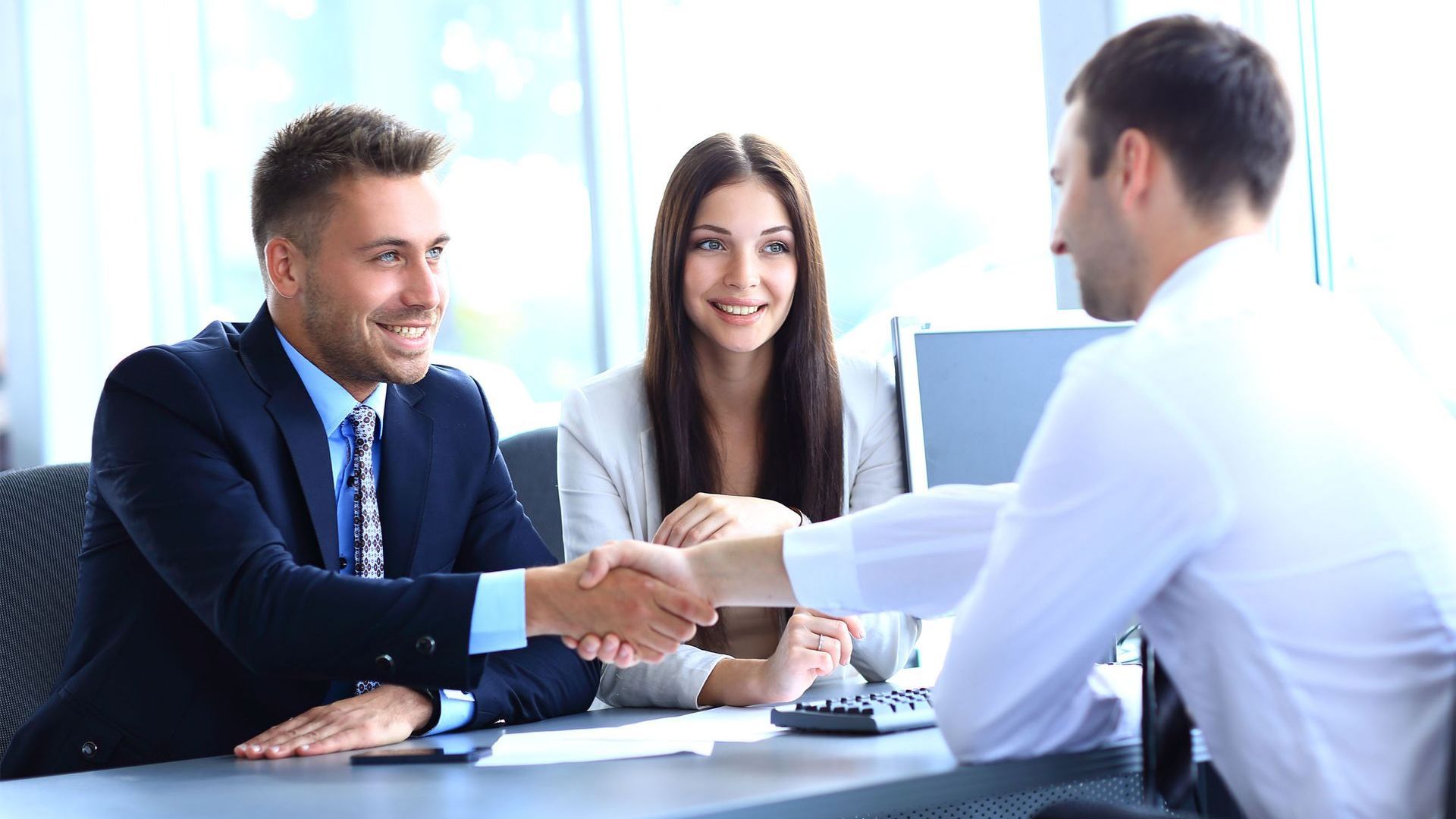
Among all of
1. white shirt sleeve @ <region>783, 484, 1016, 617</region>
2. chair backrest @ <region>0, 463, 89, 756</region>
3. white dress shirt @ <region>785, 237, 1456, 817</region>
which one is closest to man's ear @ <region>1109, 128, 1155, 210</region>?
white dress shirt @ <region>785, 237, 1456, 817</region>

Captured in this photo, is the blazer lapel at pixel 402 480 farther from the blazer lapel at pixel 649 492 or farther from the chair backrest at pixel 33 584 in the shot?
the chair backrest at pixel 33 584

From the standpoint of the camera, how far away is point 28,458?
4.43 meters

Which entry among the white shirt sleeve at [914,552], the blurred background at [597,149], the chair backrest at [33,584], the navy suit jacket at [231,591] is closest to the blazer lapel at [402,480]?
the navy suit jacket at [231,591]

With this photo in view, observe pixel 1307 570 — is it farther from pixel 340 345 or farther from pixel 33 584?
pixel 33 584

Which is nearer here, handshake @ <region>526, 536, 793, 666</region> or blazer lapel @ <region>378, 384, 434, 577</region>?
handshake @ <region>526, 536, 793, 666</region>

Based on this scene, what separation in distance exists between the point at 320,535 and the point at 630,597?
1.50ft

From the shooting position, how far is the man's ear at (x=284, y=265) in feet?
6.77

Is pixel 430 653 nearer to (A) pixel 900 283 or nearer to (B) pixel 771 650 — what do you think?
(B) pixel 771 650

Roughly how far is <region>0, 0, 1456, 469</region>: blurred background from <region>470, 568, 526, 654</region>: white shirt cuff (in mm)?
1112

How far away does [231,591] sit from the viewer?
5.52 ft

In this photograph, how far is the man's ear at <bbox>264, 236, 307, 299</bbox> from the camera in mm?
2062

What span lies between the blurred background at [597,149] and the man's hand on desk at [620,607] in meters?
1.03

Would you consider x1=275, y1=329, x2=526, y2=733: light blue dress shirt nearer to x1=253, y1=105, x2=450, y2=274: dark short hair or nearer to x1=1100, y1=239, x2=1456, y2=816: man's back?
x1=253, y1=105, x2=450, y2=274: dark short hair

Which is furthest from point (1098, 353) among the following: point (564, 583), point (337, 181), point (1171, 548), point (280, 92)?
point (280, 92)
